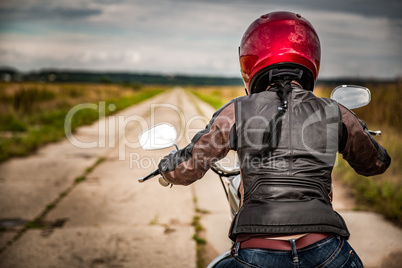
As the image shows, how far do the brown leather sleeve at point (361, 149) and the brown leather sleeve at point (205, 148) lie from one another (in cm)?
50

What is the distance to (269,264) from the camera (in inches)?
52.7

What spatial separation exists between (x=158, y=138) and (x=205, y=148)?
1.27 ft

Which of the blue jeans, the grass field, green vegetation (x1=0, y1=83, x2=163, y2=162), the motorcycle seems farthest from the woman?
green vegetation (x1=0, y1=83, x2=163, y2=162)

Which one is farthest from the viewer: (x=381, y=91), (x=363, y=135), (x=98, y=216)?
(x=381, y=91)

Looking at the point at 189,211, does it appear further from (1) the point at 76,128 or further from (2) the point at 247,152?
(1) the point at 76,128

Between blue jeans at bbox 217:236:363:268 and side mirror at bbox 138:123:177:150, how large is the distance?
A: 68 centimetres

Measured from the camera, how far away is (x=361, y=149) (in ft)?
5.44

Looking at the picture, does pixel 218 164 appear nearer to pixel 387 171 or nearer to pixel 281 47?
pixel 281 47

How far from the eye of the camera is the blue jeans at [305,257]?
1338 millimetres

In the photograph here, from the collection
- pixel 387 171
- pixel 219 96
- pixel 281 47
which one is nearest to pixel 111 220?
pixel 281 47

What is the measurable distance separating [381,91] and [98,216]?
293 inches

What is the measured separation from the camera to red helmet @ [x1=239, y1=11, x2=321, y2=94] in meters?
1.75

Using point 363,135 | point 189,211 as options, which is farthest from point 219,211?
point 363,135

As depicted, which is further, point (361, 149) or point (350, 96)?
point (350, 96)
